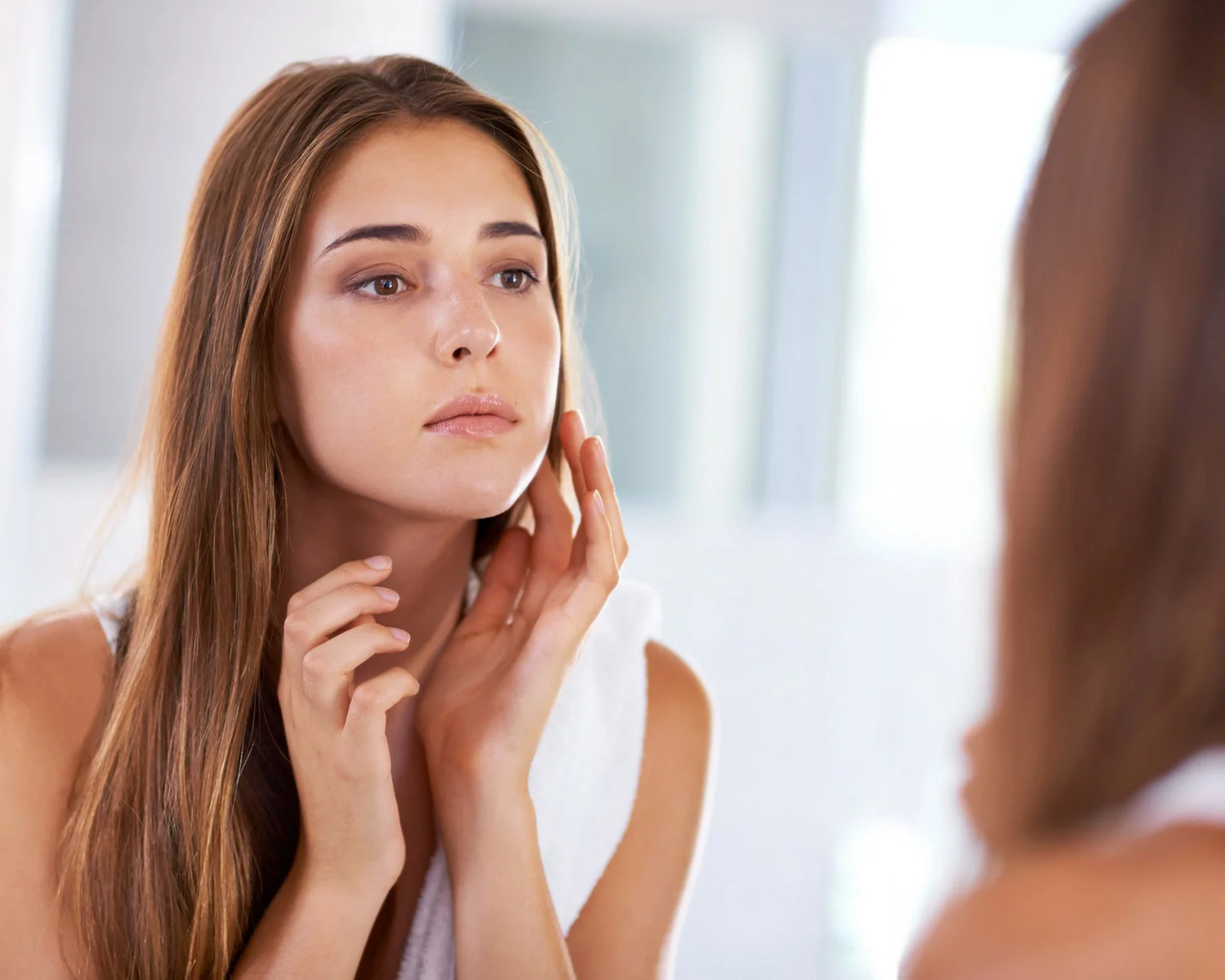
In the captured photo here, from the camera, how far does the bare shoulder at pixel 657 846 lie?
1.00 meters

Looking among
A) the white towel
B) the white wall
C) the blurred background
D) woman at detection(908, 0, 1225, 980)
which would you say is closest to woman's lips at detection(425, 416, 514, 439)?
the white towel

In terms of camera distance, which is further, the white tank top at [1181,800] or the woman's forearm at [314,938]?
the woman's forearm at [314,938]

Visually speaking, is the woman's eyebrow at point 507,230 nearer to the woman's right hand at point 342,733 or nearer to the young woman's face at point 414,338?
the young woman's face at point 414,338

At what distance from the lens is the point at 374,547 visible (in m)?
1.04

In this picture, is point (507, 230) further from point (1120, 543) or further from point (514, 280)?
point (1120, 543)

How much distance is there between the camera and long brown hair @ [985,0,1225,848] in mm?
461

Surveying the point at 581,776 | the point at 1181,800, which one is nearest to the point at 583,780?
the point at 581,776

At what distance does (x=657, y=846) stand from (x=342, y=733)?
35 cm

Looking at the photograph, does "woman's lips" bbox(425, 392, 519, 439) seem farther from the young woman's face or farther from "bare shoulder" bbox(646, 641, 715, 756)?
"bare shoulder" bbox(646, 641, 715, 756)

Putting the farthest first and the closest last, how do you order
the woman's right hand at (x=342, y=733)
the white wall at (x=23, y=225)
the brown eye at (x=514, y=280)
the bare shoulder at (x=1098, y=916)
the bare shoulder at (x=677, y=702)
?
the white wall at (x=23, y=225)
the bare shoulder at (x=677, y=702)
the brown eye at (x=514, y=280)
the woman's right hand at (x=342, y=733)
the bare shoulder at (x=1098, y=916)

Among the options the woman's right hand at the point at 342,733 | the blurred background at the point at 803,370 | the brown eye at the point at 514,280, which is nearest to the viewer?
the woman's right hand at the point at 342,733

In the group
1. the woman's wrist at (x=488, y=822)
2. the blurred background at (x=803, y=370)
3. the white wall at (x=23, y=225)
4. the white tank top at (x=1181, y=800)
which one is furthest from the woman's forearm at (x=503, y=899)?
the blurred background at (x=803, y=370)

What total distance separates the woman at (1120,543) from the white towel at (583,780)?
0.56m

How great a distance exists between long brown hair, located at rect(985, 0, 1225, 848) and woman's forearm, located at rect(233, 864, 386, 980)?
54 cm
